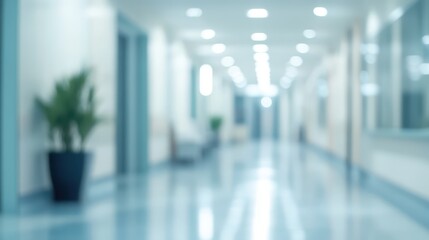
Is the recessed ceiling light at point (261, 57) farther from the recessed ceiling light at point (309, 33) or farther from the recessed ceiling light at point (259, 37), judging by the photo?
the recessed ceiling light at point (309, 33)

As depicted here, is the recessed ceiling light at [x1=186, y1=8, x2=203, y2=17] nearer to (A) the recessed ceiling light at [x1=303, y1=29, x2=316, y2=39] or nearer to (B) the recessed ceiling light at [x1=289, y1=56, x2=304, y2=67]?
(A) the recessed ceiling light at [x1=303, y1=29, x2=316, y2=39]

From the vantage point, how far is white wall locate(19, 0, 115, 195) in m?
6.69

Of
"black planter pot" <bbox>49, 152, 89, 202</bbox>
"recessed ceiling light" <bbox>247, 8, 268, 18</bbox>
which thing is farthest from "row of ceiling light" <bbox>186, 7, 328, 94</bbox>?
"black planter pot" <bbox>49, 152, 89, 202</bbox>

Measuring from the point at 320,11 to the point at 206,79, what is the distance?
13406 millimetres

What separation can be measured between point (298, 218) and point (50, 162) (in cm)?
300

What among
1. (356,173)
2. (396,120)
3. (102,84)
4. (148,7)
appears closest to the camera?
(396,120)

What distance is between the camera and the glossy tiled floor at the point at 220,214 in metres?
5.35

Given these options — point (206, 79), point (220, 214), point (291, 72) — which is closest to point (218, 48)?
point (206, 79)

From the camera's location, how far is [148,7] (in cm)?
1120

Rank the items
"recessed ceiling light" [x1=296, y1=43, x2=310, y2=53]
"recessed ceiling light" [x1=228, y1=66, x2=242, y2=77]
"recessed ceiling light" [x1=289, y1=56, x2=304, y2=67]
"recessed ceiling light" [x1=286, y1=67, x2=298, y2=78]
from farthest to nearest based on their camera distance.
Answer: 1. "recessed ceiling light" [x1=286, y1=67, x2=298, y2=78]
2. "recessed ceiling light" [x1=228, y1=66, x2=242, y2=77]
3. "recessed ceiling light" [x1=289, y1=56, x2=304, y2=67]
4. "recessed ceiling light" [x1=296, y1=43, x2=310, y2=53]

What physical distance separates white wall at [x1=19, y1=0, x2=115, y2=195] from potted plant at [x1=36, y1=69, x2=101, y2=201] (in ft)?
0.46

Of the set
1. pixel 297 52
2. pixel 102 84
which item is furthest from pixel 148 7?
pixel 297 52

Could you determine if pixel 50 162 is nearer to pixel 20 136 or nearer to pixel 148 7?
pixel 20 136

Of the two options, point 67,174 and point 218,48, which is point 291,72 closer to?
point 218,48
